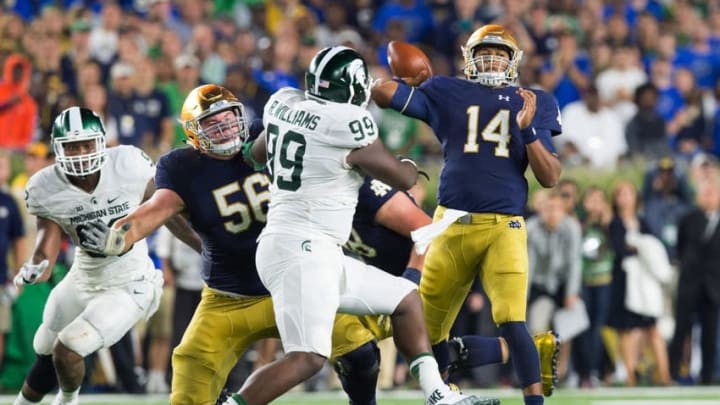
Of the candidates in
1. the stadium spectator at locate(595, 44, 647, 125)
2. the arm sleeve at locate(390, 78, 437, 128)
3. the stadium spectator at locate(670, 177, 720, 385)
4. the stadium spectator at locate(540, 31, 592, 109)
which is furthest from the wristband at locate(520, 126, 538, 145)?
the stadium spectator at locate(595, 44, 647, 125)

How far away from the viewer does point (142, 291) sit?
7.72 m

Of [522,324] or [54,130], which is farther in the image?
[54,130]

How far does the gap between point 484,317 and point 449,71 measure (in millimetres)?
2771

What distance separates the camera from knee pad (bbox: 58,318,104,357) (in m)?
7.28

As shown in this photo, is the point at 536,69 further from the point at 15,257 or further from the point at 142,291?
the point at 142,291

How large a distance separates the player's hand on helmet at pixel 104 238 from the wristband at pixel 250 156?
65cm

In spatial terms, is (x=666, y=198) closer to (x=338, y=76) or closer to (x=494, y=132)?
(x=494, y=132)

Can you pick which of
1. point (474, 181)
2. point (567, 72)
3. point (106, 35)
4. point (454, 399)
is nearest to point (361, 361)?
point (454, 399)

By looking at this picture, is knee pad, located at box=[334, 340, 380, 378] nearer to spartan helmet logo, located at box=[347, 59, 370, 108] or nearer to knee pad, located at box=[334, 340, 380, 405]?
knee pad, located at box=[334, 340, 380, 405]

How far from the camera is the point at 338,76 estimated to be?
6.48 m

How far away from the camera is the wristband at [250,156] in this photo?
684cm

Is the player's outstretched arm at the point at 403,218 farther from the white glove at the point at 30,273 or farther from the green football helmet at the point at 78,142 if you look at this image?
the white glove at the point at 30,273

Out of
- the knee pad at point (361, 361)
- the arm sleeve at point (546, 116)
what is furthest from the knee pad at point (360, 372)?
the arm sleeve at point (546, 116)

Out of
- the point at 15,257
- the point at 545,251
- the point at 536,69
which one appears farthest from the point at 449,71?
the point at 15,257
